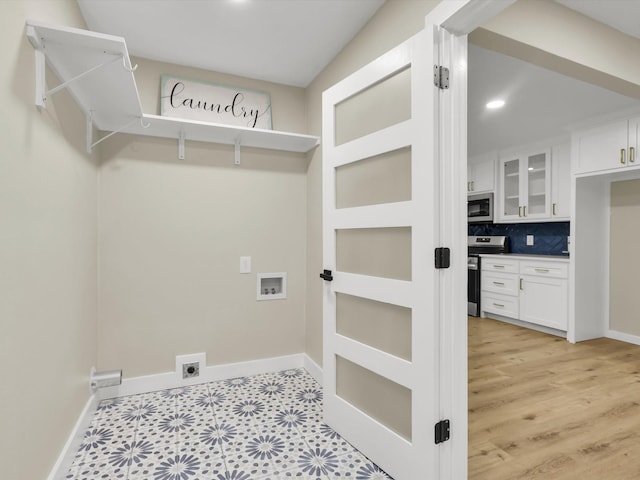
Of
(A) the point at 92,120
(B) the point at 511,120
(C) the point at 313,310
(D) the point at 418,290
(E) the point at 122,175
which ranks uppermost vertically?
(B) the point at 511,120

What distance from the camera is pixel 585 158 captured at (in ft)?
12.0

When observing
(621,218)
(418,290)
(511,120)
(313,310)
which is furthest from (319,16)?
(621,218)

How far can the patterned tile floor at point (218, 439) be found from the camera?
167cm

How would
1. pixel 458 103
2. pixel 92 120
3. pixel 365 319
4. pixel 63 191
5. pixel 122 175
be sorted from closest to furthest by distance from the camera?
pixel 458 103 → pixel 63 191 → pixel 365 319 → pixel 92 120 → pixel 122 175

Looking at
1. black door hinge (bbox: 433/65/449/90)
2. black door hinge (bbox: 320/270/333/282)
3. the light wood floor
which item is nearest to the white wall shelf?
black door hinge (bbox: 320/270/333/282)

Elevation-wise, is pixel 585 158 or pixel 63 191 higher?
pixel 585 158

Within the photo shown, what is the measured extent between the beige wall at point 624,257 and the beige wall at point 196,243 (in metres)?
3.51

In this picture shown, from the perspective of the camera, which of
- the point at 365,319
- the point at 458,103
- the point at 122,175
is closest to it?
the point at 458,103

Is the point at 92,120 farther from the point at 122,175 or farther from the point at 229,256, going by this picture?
the point at 229,256

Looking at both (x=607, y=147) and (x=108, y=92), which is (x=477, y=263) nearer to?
(x=607, y=147)

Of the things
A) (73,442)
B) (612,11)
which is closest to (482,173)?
(612,11)

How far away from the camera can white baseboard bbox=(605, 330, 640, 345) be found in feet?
12.0

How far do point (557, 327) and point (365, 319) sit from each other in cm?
328

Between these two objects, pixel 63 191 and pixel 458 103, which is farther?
pixel 63 191
